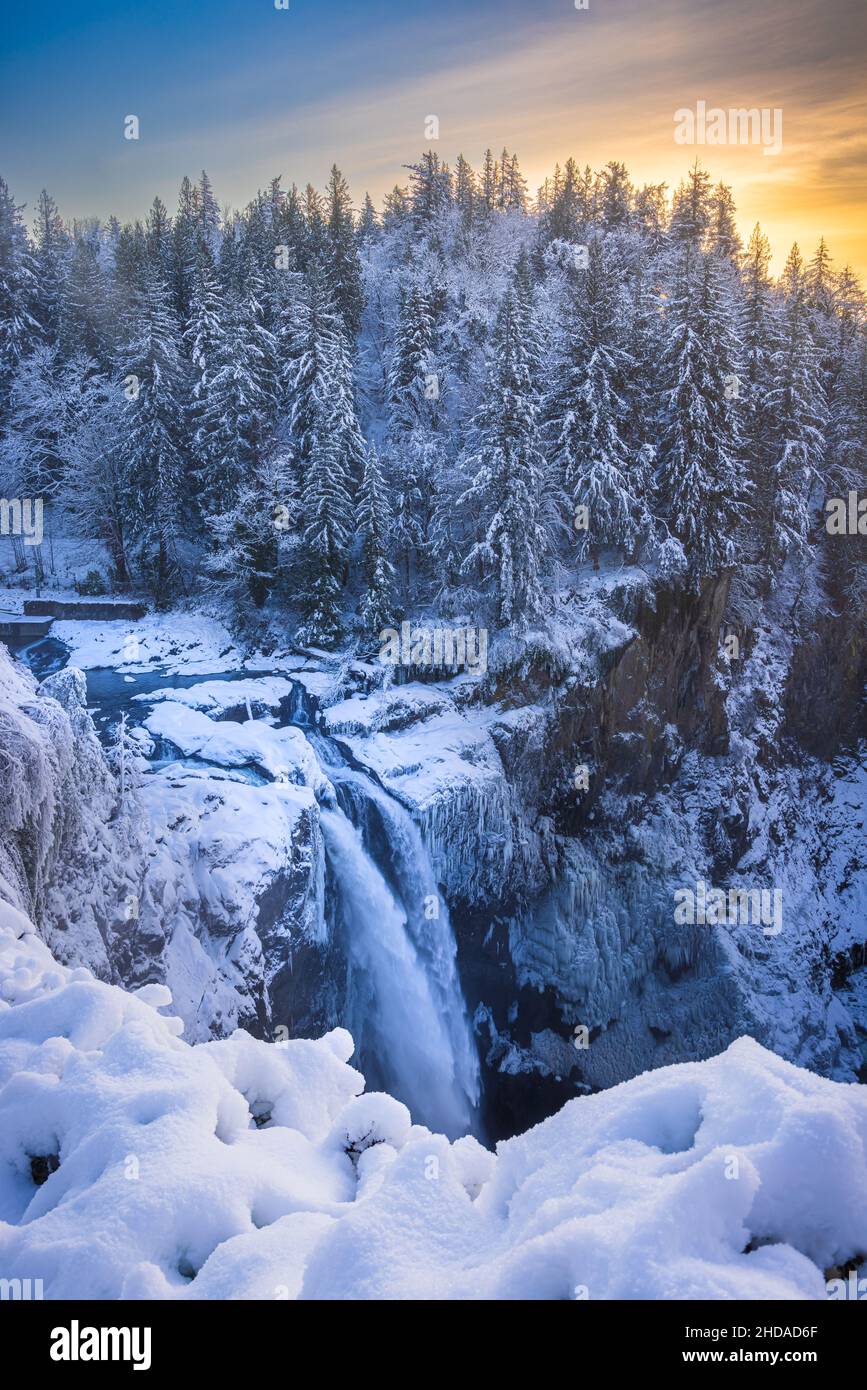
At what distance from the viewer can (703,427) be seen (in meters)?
25.2

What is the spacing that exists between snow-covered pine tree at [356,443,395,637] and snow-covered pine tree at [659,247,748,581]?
34.6ft

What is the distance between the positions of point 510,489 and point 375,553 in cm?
505

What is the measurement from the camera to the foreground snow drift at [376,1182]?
2547mm

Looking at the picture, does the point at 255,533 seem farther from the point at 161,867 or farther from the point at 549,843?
the point at 161,867

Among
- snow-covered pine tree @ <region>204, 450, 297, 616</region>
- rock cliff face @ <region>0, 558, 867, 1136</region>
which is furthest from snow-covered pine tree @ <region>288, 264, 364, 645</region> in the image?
rock cliff face @ <region>0, 558, 867, 1136</region>

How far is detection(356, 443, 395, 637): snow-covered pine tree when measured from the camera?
77.7 ft

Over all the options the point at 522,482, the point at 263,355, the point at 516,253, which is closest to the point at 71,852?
the point at 522,482

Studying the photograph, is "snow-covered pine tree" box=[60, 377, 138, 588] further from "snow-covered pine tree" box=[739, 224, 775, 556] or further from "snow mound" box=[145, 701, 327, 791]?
"snow-covered pine tree" box=[739, 224, 775, 556]

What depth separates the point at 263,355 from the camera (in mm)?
27109

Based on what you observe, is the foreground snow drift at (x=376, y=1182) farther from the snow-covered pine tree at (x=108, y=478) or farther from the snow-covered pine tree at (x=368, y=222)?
the snow-covered pine tree at (x=368, y=222)

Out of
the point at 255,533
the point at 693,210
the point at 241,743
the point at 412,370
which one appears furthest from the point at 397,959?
the point at 693,210

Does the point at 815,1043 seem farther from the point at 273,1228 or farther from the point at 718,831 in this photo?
the point at 273,1228

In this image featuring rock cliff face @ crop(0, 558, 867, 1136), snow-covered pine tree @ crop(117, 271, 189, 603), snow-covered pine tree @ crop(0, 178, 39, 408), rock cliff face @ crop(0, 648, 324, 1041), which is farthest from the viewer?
snow-covered pine tree @ crop(0, 178, 39, 408)
